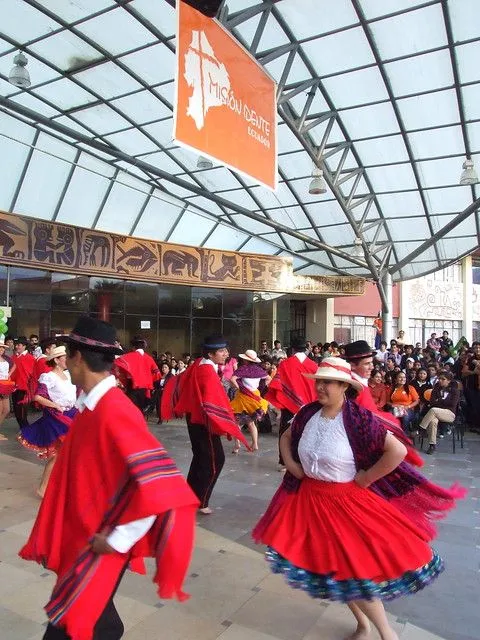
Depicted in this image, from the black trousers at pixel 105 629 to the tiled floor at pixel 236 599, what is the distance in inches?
38.9

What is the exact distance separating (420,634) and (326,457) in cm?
122

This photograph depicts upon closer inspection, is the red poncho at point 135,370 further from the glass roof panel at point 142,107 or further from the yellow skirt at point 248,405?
the glass roof panel at point 142,107

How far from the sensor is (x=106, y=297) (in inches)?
612

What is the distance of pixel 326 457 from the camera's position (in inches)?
110

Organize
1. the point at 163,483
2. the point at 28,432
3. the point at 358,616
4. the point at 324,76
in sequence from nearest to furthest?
1. the point at 163,483
2. the point at 358,616
3. the point at 28,432
4. the point at 324,76

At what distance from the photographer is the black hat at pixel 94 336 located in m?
2.17

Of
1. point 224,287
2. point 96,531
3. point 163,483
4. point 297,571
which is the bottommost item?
point 297,571

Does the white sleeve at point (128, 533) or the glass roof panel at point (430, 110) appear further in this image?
the glass roof panel at point (430, 110)

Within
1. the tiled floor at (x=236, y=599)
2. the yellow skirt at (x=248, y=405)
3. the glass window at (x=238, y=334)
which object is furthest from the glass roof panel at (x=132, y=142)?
the tiled floor at (x=236, y=599)

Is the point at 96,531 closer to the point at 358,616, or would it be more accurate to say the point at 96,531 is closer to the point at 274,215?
the point at 358,616

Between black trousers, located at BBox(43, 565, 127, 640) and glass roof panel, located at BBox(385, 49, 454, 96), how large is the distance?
966cm

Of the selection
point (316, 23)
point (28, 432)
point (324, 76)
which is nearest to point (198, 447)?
point (28, 432)

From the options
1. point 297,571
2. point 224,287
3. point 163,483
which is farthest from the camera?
point 224,287

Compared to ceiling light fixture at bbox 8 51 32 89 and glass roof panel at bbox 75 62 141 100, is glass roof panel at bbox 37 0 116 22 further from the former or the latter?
glass roof panel at bbox 75 62 141 100
